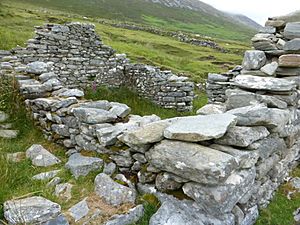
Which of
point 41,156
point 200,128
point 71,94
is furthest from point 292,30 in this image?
point 41,156

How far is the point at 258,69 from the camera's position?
23.5ft

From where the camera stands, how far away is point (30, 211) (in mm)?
4375

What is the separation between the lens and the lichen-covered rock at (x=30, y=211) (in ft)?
14.0

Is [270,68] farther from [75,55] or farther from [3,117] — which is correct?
[75,55]

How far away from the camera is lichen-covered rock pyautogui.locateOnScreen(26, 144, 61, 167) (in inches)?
243

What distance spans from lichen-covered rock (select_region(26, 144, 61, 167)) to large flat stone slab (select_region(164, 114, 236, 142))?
252 centimetres

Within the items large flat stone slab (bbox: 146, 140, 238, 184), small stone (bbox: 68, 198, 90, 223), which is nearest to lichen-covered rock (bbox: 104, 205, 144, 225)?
small stone (bbox: 68, 198, 90, 223)

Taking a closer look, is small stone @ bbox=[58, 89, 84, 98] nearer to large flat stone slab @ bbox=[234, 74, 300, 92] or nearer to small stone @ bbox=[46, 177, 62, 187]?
small stone @ bbox=[46, 177, 62, 187]

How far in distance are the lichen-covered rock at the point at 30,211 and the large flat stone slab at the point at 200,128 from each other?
1.88 meters

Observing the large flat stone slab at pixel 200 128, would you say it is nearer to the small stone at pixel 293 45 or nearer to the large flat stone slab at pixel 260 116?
the large flat stone slab at pixel 260 116

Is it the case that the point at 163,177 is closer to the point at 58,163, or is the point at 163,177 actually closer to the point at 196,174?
the point at 196,174

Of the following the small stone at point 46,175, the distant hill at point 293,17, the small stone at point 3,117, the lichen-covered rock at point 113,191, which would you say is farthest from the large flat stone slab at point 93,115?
the distant hill at point 293,17

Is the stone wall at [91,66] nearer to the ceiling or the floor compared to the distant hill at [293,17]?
nearer to the floor

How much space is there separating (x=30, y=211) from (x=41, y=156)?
2.05 meters
